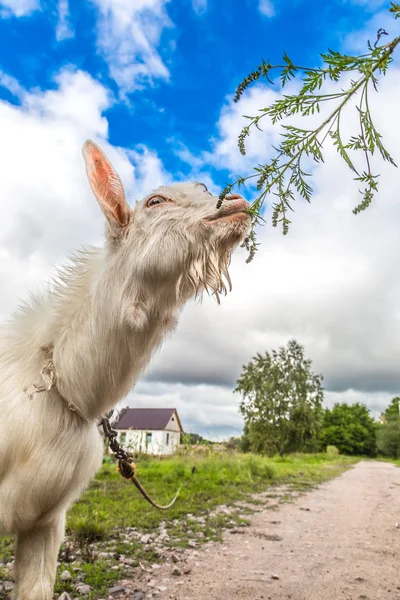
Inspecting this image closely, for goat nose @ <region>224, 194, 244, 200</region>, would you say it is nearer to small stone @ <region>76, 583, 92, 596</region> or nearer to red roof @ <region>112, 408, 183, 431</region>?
small stone @ <region>76, 583, 92, 596</region>

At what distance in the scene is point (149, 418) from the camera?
5697cm

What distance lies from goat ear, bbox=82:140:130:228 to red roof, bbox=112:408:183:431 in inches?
2120

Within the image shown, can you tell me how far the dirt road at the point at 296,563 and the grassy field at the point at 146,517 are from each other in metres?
0.40

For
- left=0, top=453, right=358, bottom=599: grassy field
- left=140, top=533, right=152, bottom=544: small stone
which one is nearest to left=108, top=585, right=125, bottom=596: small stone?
left=0, top=453, right=358, bottom=599: grassy field

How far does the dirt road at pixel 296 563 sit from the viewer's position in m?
3.87

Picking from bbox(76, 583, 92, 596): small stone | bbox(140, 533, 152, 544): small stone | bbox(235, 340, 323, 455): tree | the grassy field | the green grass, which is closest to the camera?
bbox(76, 583, 92, 596): small stone

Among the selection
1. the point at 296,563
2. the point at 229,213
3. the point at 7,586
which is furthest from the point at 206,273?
the point at 296,563

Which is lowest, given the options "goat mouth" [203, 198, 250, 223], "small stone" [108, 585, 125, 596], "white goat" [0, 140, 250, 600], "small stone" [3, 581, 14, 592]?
"small stone" [3, 581, 14, 592]

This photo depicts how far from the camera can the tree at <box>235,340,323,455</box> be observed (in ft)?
126

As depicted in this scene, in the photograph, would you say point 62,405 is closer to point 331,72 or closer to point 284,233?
point 284,233

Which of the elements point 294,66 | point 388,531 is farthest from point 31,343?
point 388,531

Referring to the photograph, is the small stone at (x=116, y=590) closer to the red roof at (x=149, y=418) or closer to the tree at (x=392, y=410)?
the red roof at (x=149, y=418)

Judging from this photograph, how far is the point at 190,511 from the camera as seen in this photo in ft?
23.9

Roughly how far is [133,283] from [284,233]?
0.75m
